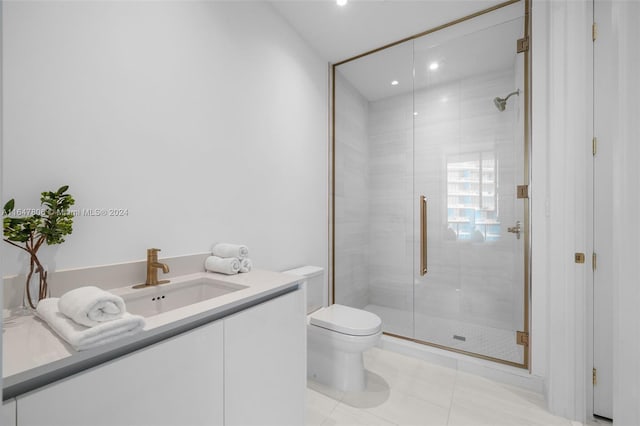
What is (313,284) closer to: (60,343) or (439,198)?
(439,198)

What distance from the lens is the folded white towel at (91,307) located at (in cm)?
77

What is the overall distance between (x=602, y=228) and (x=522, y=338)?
0.88 metres

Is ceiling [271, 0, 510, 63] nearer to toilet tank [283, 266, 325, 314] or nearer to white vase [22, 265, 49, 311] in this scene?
toilet tank [283, 266, 325, 314]

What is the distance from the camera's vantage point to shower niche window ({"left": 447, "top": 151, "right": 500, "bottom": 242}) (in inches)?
87.1

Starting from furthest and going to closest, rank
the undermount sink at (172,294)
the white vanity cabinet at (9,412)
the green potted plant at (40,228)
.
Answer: the undermount sink at (172,294) → the green potted plant at (40,228) → the white vanity cabinet at (9,412)

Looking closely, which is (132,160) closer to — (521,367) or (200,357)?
(200,357)

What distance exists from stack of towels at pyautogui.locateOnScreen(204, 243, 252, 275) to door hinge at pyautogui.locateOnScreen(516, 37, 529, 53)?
2.23 meters

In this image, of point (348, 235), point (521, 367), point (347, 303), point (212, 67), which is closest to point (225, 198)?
point (212, 67)

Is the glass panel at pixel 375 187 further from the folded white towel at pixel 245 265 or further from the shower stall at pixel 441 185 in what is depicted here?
the folded white towel at pixel 245 265

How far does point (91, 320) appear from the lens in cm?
78

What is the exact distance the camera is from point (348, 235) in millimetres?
2834

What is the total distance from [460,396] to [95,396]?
6.23 ft

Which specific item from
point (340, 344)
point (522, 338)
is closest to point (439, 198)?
point (522, 338)

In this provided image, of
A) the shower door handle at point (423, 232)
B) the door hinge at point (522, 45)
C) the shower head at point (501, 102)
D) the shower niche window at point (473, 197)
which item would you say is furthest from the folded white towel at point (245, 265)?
the door hinge at point (522, 45)
